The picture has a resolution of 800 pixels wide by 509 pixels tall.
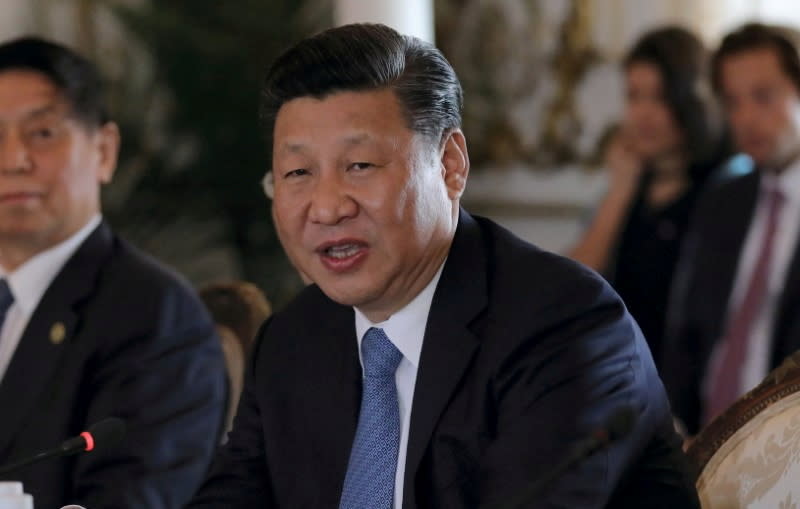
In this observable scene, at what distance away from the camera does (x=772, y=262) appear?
3818mm

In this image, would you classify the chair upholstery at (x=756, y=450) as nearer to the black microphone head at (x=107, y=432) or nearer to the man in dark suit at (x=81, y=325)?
the black microphone head at (x=107, y=432)

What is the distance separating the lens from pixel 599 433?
1601 mm

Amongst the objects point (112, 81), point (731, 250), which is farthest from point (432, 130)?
point (112, 81)

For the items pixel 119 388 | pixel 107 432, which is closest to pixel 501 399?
pixel 107 432

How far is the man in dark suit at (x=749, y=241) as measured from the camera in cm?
379

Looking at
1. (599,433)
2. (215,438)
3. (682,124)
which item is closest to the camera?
(599,433)

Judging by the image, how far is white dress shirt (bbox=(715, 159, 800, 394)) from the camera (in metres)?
3.77

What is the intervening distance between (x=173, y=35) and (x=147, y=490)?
347 centimetres

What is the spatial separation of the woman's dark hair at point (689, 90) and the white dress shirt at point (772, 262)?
363 mm

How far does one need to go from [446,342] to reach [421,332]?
0.09 m

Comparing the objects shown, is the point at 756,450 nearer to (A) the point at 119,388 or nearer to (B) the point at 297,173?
(B) the point at 297,173

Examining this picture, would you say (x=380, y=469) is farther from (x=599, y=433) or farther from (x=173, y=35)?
(x=173, y=35)

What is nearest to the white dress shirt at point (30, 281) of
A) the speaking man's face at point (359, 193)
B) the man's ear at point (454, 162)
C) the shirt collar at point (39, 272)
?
the shirt collar at point (39, 272)

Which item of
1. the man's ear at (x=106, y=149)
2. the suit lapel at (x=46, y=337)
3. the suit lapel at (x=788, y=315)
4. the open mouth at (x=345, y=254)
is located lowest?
the suit lapel at (x=788, y=315)
